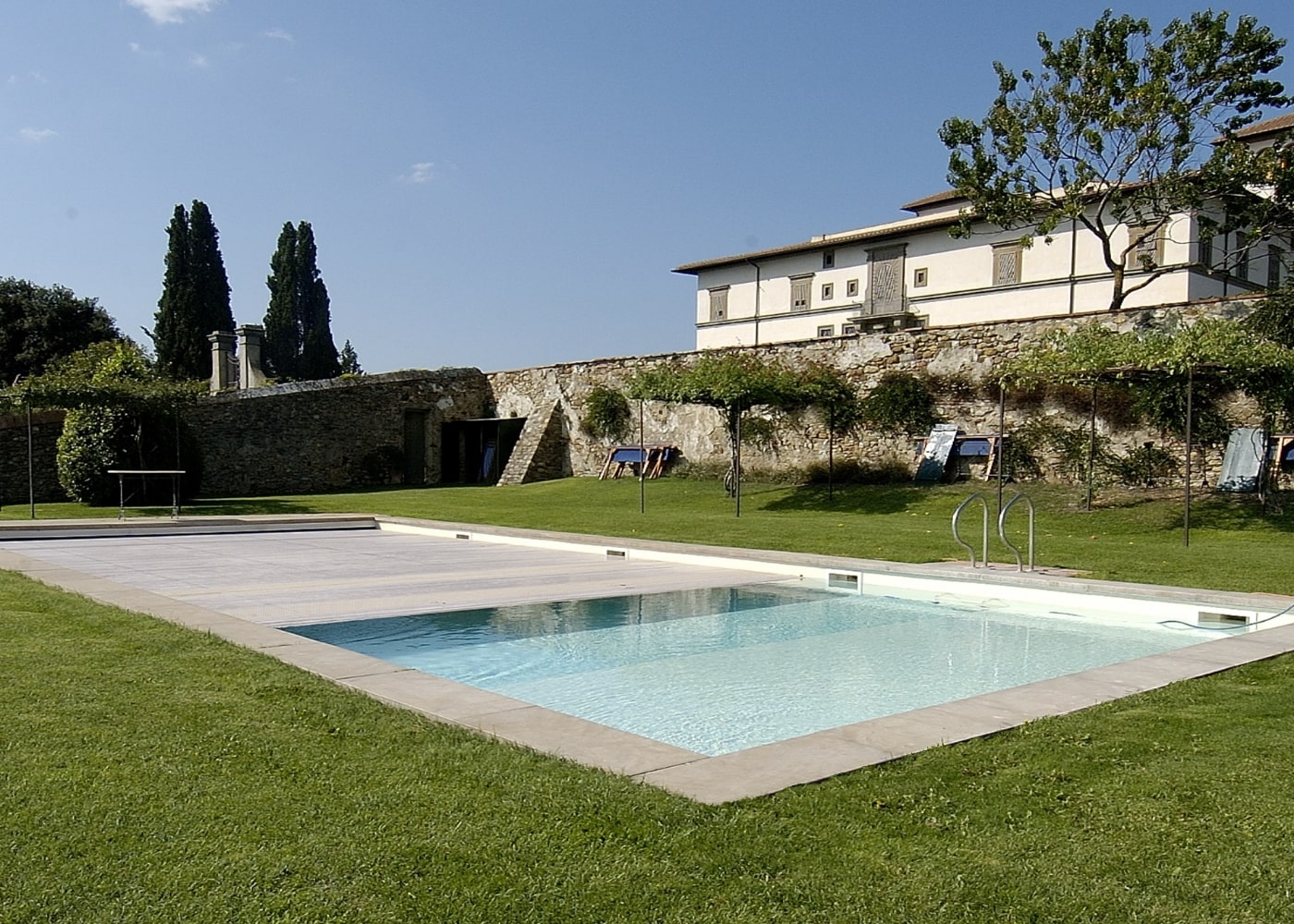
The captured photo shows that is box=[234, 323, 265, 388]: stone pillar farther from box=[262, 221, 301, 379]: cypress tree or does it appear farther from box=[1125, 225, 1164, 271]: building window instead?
box=[1125, 225, 1164, 271]: building window

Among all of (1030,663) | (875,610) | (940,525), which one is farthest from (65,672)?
(940,525)

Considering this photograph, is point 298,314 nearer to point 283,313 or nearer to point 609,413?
point 283,313

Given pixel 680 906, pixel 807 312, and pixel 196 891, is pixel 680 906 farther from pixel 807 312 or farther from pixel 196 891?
pixel 807 312

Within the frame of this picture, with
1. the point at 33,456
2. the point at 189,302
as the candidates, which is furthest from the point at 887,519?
the point at 189,302

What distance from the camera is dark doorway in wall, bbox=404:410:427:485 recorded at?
2759 centimetres

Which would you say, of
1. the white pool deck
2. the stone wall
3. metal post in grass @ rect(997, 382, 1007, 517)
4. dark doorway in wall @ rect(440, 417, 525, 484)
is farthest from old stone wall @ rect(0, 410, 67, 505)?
metal post in grass @ rect(997, 382, 1007, 517)

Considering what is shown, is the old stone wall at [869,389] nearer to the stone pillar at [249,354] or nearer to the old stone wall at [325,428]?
the old stone wall at [325,428]

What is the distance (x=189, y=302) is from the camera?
40531 millimetres

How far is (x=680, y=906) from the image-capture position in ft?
7.81

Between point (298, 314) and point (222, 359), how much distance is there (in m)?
19.9

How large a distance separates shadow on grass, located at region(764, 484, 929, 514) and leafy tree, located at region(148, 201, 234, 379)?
96.4ft

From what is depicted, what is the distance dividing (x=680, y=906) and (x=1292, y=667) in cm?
428

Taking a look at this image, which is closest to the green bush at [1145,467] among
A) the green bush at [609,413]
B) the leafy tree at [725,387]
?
the leafy tree at [725,387]

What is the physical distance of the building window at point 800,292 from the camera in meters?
42.7
